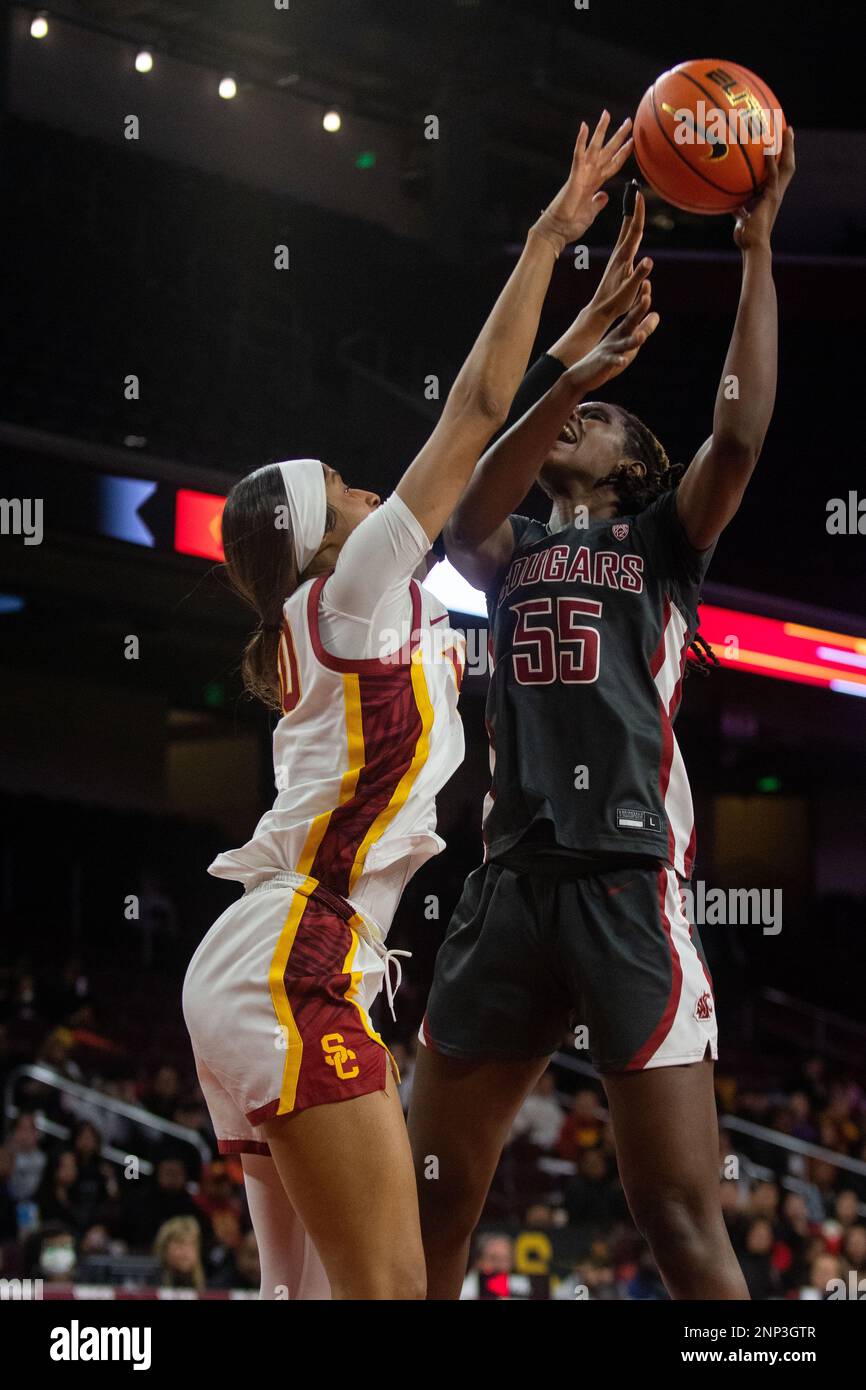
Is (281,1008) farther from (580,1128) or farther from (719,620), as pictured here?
(719,620)

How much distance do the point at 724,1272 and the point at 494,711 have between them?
3.36 feet

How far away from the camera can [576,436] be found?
2957mm

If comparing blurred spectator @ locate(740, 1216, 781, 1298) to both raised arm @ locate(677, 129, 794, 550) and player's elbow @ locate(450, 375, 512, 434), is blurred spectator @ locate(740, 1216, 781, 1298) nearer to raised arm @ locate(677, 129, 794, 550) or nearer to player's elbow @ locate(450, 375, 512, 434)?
raised arm @ locate(677, 129, 794, 550)

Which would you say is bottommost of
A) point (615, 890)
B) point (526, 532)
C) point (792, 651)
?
point (615, 890)

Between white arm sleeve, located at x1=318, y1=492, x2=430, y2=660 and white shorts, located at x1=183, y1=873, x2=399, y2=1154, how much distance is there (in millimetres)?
395

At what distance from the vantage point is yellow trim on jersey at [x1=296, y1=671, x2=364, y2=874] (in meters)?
2.45

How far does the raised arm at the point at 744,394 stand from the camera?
8.76ft

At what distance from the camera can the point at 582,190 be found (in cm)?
273

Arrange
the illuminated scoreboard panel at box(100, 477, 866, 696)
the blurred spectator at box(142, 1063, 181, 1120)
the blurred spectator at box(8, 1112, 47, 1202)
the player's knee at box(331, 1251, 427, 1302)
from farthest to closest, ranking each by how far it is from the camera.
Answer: the blurred spectator at box(142, 1063, 181, 1120) → the illuminated scoreboard panel at box(100, 477, 866, 696) → the blurred spectator at box(8, 1112, 47, 1202) → the player's knee at box(331, 1251, 427, 1302)

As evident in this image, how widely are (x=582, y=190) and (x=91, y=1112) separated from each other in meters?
6.59

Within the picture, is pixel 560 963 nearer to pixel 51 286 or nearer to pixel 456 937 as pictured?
pixel 456 937

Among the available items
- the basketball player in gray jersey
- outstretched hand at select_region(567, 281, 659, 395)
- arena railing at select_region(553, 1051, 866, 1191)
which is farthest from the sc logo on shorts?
arena railing at select_region(553, 1051, 866, 1191)

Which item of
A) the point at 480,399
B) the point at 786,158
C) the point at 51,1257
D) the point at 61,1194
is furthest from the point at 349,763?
the point at 61,1194

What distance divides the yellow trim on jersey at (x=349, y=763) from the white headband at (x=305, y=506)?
0.88 ft
